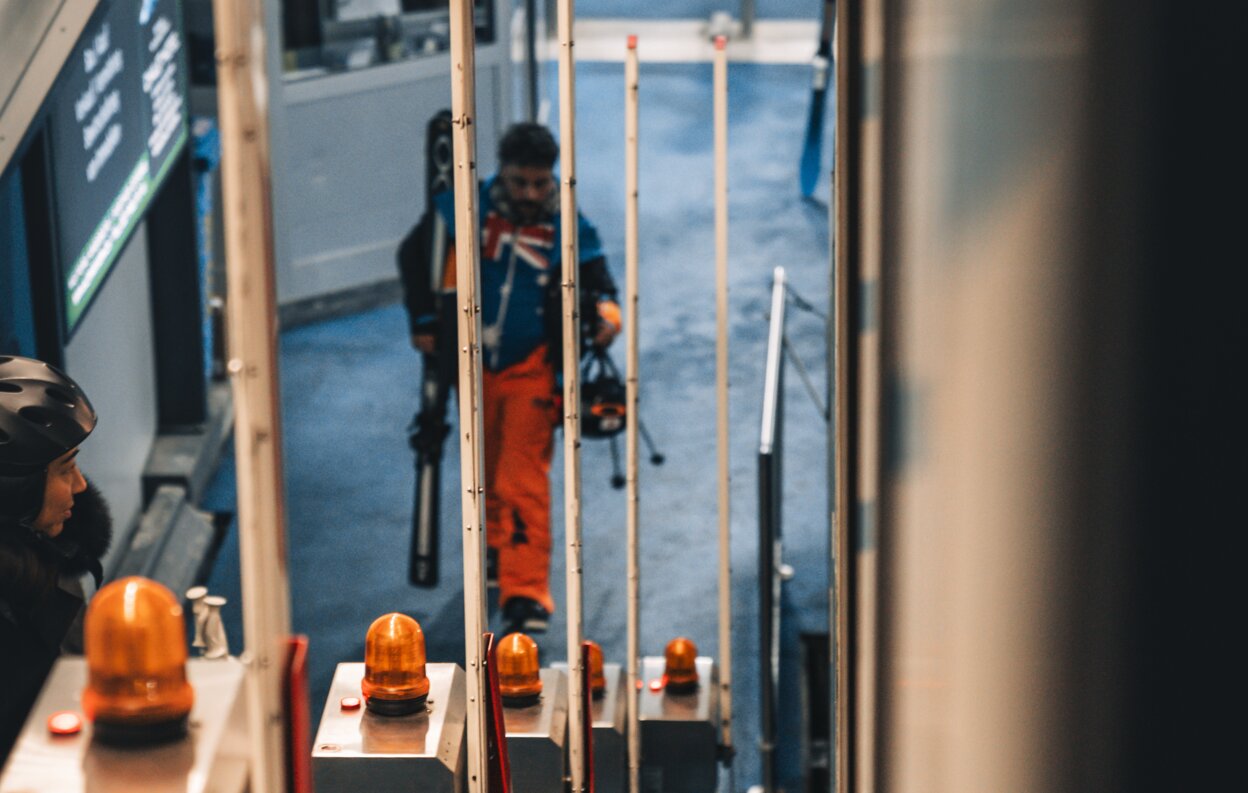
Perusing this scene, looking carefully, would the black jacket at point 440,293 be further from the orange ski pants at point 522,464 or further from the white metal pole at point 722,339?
the white metal pole at point 722,339

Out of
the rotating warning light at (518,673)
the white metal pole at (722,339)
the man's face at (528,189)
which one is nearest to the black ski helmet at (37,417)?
the rotating warning light at (518,673)

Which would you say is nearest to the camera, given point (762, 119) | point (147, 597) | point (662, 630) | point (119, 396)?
point (147, 597)

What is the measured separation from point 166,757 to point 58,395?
157cm

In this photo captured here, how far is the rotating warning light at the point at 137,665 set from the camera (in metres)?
1.26

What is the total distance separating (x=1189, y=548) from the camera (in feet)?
2.83

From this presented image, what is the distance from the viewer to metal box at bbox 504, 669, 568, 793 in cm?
241

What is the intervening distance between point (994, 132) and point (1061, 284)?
0.26 feet

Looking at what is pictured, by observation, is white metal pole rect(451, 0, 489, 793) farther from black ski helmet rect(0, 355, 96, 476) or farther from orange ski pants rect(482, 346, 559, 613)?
orange ski pants rect(482, 346, 559, 613)

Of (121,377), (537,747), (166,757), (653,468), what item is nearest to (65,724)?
(166,757)

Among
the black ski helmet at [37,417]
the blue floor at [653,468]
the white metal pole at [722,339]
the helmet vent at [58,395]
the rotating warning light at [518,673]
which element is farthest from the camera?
the blue floor at [653,468]

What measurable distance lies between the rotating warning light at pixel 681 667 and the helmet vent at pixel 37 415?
1.37 m

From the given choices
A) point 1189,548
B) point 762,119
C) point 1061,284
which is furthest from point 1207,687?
point 762,119

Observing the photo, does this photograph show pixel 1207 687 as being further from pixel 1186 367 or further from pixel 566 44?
pixel 566 44

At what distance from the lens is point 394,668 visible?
2.12 metres
